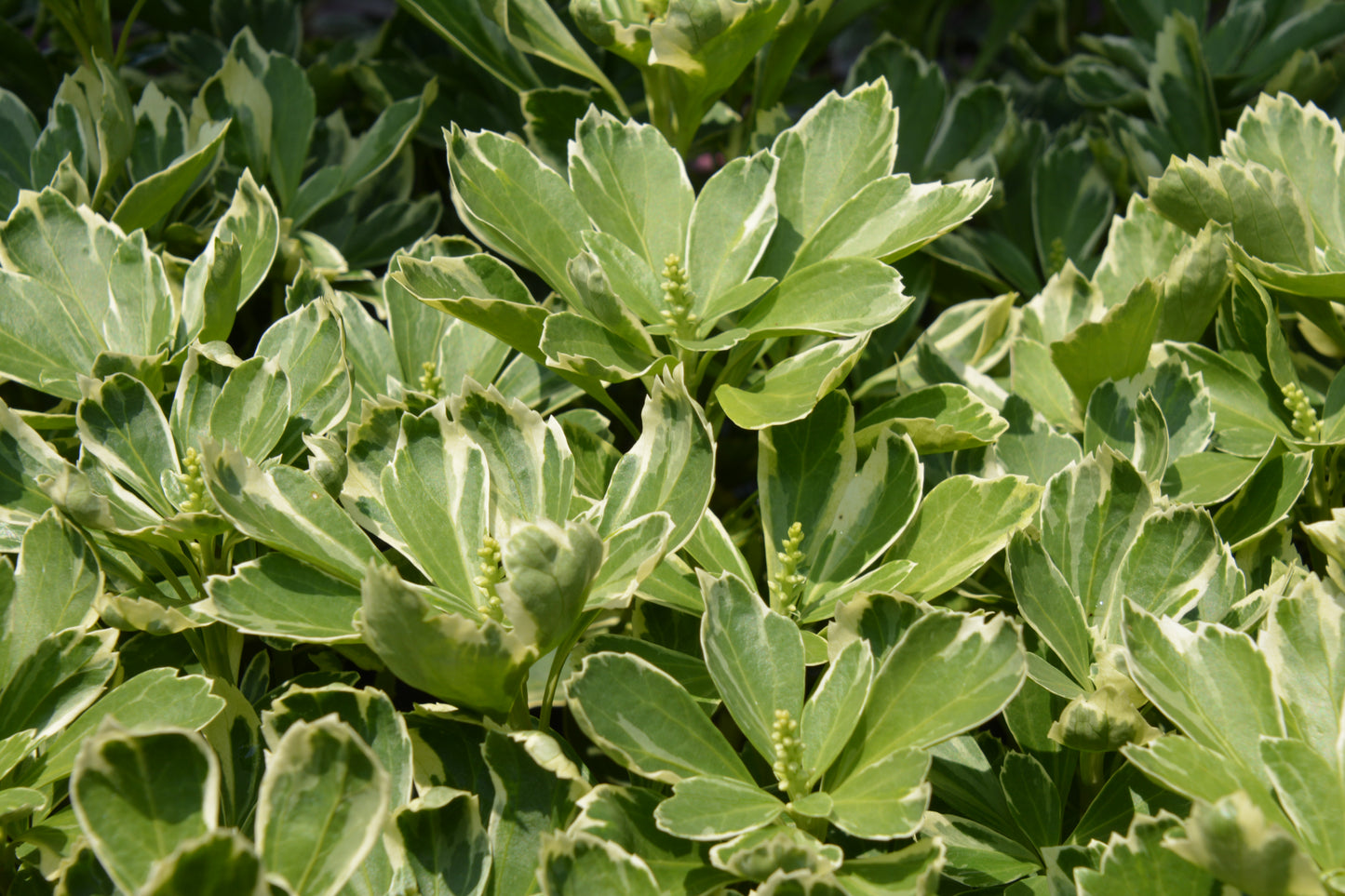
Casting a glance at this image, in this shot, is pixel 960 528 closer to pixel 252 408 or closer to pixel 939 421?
pixel 939 421

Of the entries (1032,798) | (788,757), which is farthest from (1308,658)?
(788,757)

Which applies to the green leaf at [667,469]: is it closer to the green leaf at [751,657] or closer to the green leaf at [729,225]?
the green leaf at [751,657]

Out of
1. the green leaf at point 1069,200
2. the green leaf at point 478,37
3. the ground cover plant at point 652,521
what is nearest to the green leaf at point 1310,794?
the ground cover plant at point 652,521

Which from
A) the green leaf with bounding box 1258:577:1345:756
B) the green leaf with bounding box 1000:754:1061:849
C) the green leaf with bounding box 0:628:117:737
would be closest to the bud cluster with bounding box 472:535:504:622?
the green leaf with bounding box 0:628:117:737

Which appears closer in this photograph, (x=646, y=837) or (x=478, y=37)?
(x=646, y=837)

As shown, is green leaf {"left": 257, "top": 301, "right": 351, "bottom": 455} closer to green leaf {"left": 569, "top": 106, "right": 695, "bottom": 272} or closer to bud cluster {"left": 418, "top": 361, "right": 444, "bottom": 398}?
bud cluster {"left": 418, "top": 361, "right": 444, "bottom": 398}

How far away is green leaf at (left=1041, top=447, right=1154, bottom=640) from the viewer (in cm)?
75

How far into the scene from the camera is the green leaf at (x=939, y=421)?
2.56 feet

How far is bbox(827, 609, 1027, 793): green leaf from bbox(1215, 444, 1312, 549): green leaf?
0.28 m

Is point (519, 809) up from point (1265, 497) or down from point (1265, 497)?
down

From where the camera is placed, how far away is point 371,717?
65 centimetres

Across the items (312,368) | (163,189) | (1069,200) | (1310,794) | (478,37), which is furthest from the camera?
(1069,200)

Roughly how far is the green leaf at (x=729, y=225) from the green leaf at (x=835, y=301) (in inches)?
1.4

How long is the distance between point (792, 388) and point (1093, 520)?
211mm
